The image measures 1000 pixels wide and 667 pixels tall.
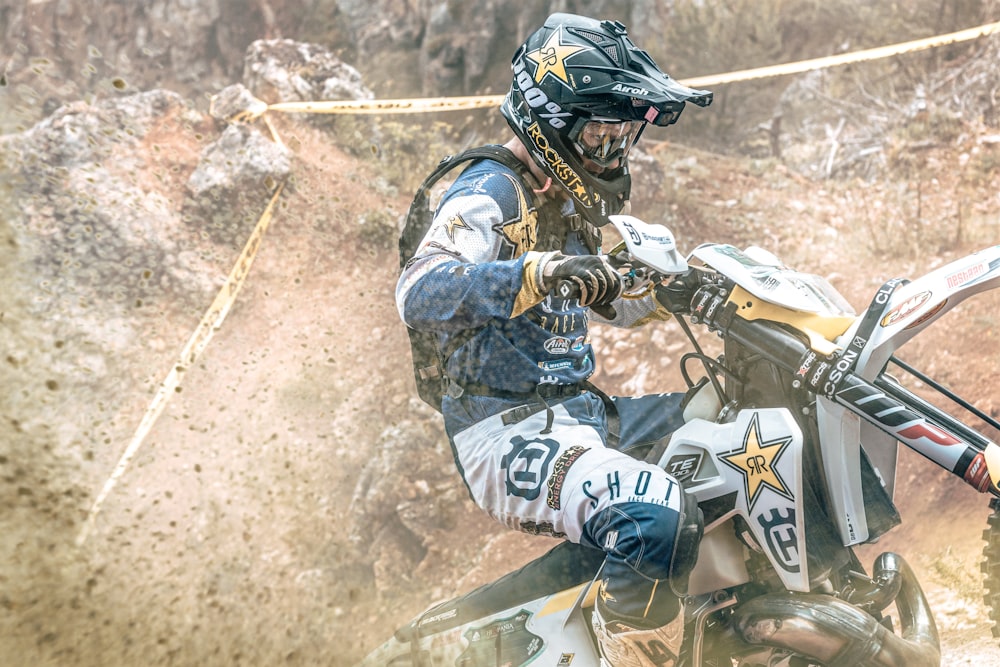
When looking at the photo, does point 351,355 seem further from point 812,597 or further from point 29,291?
point 812,597

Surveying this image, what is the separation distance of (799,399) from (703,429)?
0.30 m

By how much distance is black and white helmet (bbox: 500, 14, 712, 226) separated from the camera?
9.60 feet

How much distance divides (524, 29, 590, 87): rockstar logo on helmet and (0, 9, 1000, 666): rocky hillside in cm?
289

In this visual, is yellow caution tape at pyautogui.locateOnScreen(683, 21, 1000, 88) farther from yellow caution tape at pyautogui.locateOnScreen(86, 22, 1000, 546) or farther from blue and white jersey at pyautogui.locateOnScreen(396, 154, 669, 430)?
blue and white jersey at pyautogui.locateOnScreen(396, 154, 669, 430)

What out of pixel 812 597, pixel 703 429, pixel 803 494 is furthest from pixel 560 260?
pixel 812 597

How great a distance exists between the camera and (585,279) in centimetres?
251

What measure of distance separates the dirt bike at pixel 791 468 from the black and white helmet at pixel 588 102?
1.43ft

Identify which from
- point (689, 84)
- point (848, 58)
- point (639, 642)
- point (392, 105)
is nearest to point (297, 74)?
point (392, 105)

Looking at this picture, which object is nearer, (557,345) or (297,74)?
(557,345)

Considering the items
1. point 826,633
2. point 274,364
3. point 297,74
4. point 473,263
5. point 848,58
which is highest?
point 473,263

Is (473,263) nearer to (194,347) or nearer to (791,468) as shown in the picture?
(791,468)

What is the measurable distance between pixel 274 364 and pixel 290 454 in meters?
0.84

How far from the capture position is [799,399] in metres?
2.65

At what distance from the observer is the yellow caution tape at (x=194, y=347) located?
19.0 feet
